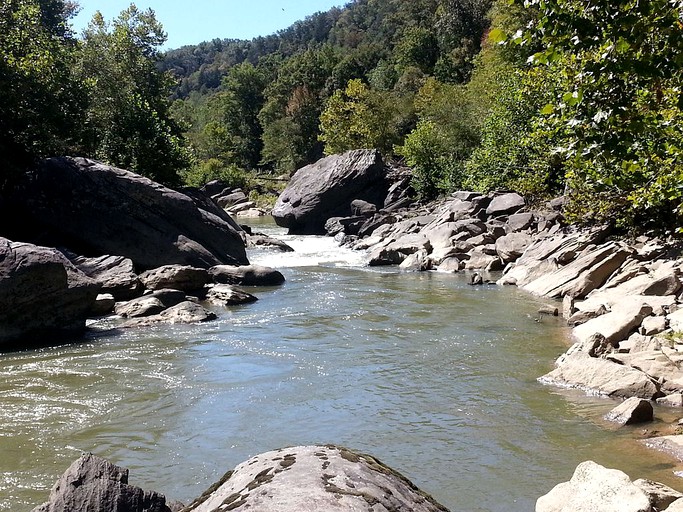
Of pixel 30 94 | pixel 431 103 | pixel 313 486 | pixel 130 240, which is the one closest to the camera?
pixel 313 486

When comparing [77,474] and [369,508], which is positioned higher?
[369,508]

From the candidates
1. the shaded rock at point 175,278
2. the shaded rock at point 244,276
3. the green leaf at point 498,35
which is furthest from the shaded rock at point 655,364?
the shaded rock at point 244,276

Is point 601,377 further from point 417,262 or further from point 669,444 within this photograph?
point 417,262

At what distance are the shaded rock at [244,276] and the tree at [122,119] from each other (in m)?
10.1

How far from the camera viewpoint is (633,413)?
8391 mm

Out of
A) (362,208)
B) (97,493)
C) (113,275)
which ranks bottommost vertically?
(97,493)

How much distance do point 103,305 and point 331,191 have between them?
26635mm

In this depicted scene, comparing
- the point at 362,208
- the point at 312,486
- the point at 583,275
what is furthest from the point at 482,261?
the point at 312,486

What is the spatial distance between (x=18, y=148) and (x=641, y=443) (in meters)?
20.9

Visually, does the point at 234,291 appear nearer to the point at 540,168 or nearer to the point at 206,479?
the point at 206,479

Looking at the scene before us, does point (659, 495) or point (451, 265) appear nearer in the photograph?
point (659, 495)

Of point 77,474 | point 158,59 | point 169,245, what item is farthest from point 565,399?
point 158,59

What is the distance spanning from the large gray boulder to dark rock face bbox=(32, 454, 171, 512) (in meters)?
1.68

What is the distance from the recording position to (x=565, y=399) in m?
9.57
